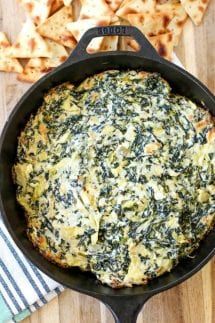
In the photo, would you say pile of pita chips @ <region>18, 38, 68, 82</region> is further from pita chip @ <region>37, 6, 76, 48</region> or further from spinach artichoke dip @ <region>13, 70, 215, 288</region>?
spinach artichoke dip @ <region>13, 70, 215, 288</region>

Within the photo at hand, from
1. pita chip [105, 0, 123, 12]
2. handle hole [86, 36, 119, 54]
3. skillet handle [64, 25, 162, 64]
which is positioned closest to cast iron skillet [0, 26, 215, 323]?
skillet handle [64, 25, 162, 64]

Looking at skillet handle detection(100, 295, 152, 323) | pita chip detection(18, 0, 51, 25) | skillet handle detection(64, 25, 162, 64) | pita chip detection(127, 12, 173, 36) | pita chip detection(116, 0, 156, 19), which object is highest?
pita chip detection(18, 0, 51, 25)

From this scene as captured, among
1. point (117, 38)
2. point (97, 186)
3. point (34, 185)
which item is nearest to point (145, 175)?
point (97, 186)

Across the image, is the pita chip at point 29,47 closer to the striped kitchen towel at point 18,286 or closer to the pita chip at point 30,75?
the pita chip at point 30,75

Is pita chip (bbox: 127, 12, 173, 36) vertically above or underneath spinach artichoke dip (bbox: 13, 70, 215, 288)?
above

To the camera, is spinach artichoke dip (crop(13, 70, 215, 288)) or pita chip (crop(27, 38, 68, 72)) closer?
spinach artichoke dip (crop(13, 70, 215, 288))
